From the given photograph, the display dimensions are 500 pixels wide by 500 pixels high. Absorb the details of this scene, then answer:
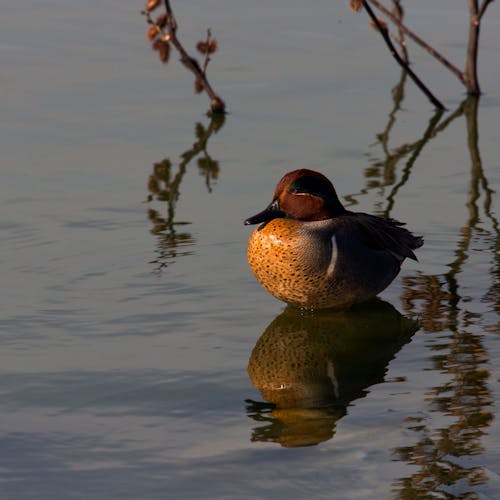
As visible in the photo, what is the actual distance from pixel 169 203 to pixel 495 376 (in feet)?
11.9

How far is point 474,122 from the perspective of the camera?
36.0ft

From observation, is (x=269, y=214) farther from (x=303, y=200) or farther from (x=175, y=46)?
(x=175, y=46)

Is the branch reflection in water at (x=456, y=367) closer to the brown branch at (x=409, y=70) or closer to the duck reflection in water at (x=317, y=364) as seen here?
the duck reflection in water at (x=317, y=364)

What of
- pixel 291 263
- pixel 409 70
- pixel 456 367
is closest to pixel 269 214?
pixel 291 263

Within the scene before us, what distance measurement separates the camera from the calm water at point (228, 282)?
4.83 m

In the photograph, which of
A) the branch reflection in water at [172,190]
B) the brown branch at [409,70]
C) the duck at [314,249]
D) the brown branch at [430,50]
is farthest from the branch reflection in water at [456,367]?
the brown branch at [430,50]

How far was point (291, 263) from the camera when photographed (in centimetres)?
646

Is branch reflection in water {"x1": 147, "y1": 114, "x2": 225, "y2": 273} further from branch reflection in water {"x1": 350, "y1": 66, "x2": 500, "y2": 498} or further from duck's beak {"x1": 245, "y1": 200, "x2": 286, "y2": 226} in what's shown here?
branch reflection in water {"x1": 350, "y1": 66, "x2": 500, "y2": 498}

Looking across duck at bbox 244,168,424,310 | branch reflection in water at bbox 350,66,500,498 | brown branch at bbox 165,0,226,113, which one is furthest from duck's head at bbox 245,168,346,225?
brown branch at bbox 165,0,226,113

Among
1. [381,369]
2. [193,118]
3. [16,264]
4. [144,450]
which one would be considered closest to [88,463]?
[144,450]

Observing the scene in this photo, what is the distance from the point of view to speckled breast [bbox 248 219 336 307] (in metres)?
6.46

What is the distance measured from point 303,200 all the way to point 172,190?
8.86ft

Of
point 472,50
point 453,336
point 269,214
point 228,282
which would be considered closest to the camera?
point 453,336

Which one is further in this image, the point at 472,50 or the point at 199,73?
the point at 472,50
